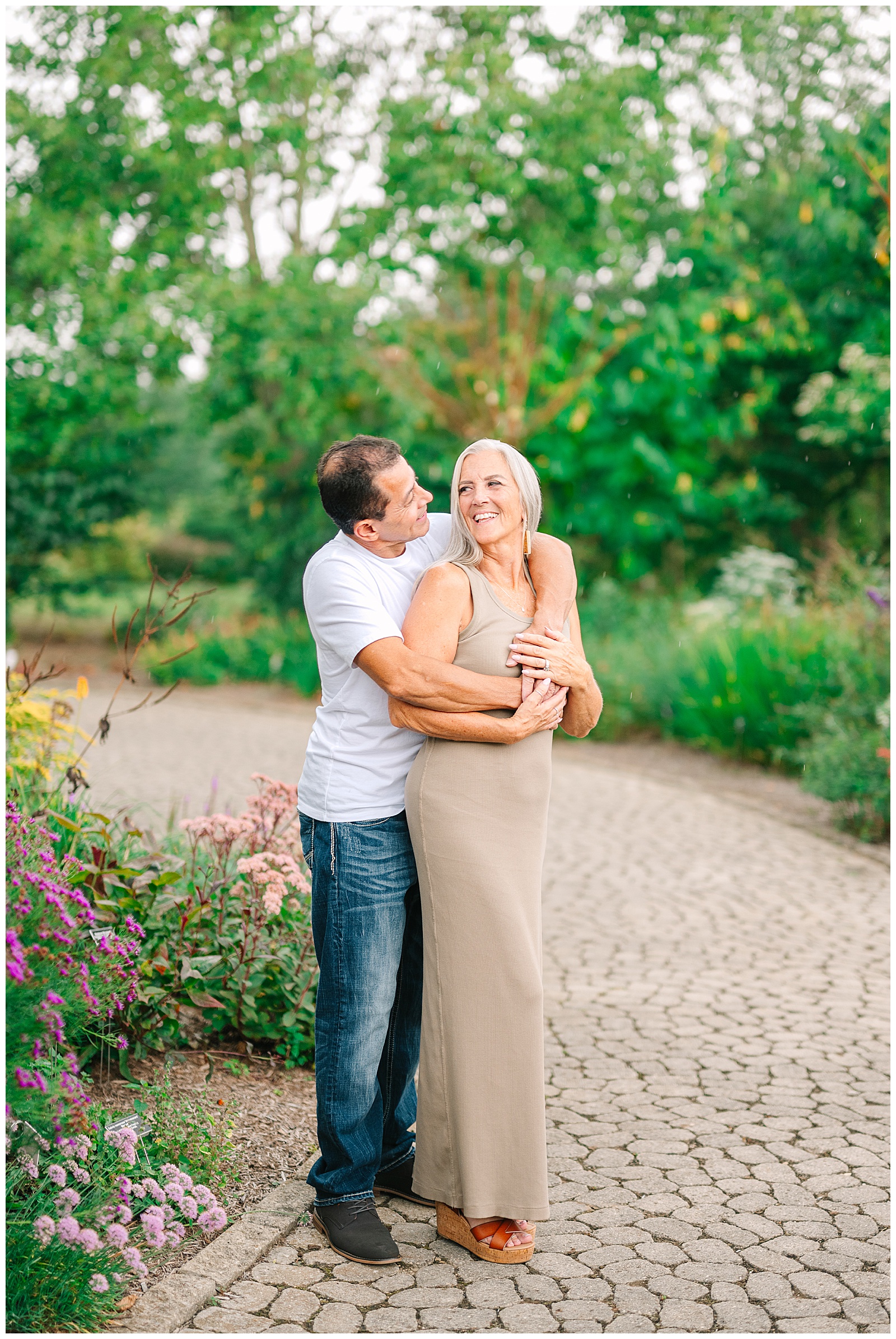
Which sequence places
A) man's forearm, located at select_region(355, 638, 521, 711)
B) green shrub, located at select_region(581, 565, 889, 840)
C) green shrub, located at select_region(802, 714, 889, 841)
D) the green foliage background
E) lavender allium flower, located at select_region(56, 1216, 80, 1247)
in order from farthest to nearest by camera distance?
the green foliage background → green shrub, located at select_region(581, 565, 889, 840) → green shrub, located at select_region(802, 714, 889, 841) → man's forearm, located at select_region(355, 638, 521, 711) → lavender allium flower, located at select_region(56, 1216, 80, 1247)

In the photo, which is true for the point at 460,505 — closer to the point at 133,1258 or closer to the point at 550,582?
the point at 550,582

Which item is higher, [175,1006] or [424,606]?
[424,606]

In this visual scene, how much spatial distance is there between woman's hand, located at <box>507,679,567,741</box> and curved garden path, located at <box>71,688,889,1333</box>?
4.39ft

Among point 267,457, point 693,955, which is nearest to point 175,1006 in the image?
point 693,955

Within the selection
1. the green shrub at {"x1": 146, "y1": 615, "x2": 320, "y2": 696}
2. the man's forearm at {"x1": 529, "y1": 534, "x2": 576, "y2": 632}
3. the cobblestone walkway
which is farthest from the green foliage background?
the man's forearm at {"x1": 529, "y1": 534, "x2": 576, "y2": 632}

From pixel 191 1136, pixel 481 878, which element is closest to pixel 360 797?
pixel 481 878

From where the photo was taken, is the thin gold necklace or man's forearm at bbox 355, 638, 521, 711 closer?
man's forearm at bbox 355, 638, 521, 711

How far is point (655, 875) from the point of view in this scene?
6809 mm

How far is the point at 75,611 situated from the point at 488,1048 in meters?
15.7

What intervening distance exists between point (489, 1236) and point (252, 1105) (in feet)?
3.30

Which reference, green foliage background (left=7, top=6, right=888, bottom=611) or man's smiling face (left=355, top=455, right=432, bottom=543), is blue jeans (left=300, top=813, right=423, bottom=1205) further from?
green foliage background (left=7, top=6, right=888, bottom=611)

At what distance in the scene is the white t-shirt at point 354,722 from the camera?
9.13 feet

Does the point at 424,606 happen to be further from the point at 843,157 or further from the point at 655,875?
the point at 843,157

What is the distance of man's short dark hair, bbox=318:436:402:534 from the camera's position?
9.01ft
